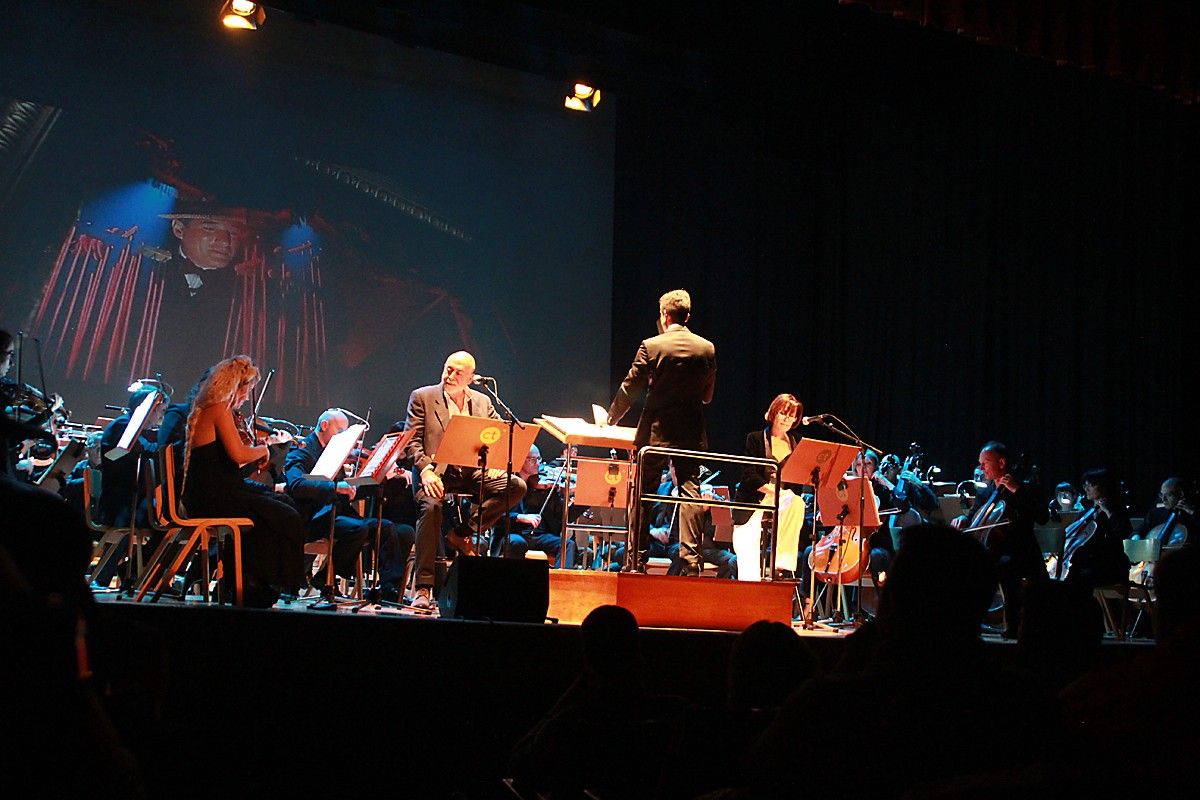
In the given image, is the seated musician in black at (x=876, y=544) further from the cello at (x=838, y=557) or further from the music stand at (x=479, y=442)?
the music stand at (x=479, y=442)

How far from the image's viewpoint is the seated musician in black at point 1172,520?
7.98 m

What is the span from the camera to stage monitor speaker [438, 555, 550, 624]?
4.98m

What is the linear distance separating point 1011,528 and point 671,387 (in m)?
2.32

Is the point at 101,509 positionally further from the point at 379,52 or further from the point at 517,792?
the point at 379,52

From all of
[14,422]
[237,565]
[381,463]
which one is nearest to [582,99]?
[381,463]

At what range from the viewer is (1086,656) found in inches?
112

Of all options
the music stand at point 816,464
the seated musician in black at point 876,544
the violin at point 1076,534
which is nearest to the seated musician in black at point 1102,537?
the violin at point 1076,534

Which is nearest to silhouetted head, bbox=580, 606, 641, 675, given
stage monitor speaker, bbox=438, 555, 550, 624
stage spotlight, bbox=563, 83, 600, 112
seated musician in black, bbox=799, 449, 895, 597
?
stage monitor speaker, bbox=438, 555, 550, 624

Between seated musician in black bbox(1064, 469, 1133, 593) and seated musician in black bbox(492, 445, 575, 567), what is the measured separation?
362cm

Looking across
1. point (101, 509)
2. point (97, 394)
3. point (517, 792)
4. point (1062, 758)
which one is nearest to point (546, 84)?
point (97, 394)

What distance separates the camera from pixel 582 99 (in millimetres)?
10469

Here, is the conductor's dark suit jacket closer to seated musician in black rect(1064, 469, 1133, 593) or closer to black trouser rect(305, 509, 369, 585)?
black trouser rect(305, 509, 369, 585)

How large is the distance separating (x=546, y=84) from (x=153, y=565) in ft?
22.1

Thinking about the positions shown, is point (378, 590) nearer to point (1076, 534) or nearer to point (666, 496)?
point (666, 496)
